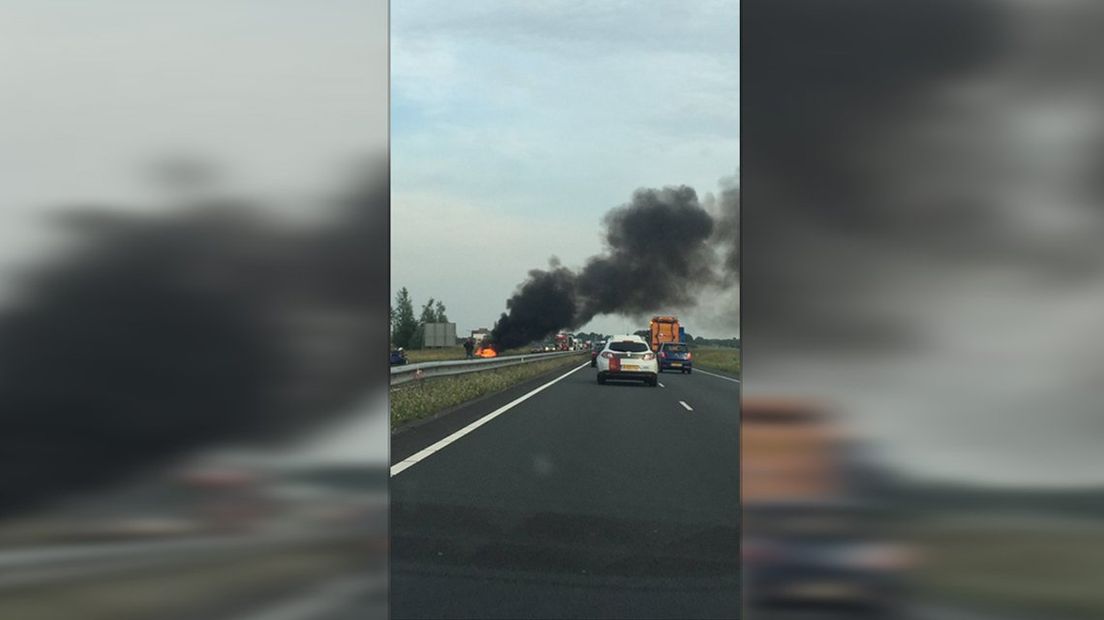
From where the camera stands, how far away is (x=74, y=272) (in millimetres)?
3920

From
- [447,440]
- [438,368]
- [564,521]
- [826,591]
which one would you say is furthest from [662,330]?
[826,591]

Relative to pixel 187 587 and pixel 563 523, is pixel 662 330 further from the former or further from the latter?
pixel 187 587

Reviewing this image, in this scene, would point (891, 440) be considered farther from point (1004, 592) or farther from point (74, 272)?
point (74, 272)

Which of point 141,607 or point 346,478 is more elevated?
point 346,478

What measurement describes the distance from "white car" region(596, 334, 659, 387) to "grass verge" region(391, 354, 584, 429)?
2.96m

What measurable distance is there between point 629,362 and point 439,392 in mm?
11452

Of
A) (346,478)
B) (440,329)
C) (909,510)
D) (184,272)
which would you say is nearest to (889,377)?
(909,510)

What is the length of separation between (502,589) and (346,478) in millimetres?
2119

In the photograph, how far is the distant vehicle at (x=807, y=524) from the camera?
11.6 feet

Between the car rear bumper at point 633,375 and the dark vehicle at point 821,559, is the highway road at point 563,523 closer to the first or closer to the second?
the dark vehicle at point 821,559

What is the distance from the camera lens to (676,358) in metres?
49.6

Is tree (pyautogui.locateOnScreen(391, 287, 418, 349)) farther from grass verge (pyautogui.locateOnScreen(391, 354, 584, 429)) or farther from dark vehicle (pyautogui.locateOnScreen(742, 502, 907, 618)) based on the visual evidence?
dark vehicle (pyautogui.locateOnScreen(742, 502, 907, 618))

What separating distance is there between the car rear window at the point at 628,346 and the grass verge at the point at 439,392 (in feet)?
10.8

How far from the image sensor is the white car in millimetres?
33531
